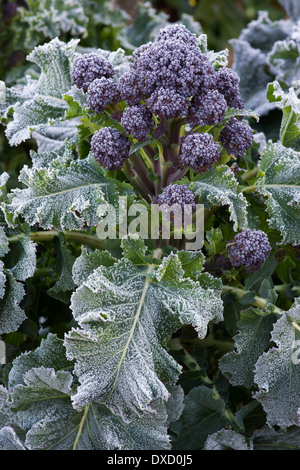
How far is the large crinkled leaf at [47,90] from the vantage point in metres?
1.04

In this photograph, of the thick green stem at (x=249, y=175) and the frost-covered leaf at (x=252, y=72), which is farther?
the frost-covered leaf at (x=252, y=72)

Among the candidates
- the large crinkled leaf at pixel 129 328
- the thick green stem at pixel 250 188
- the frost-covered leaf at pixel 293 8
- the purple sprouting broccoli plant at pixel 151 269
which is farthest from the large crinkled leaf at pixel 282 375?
the frost-covered leaf at pixel 293 8

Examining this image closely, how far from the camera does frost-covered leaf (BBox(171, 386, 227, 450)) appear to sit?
0.93m

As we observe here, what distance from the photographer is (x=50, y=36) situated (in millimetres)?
1635

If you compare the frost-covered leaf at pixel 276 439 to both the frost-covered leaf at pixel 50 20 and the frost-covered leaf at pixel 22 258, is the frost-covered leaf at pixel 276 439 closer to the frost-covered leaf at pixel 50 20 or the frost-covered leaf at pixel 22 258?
the frost-covered leaf at pixel 22 258

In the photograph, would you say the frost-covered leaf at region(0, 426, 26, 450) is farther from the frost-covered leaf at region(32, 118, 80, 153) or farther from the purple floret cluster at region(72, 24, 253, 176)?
the frost-covered leaf at region(32, 118, 80, 153)

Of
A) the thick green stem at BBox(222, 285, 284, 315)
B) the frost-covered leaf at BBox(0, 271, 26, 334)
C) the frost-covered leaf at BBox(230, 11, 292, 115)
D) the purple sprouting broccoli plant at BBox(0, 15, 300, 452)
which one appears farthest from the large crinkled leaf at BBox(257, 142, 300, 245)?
the frost-covered leaf at BBox(230, 11, 292, 115)

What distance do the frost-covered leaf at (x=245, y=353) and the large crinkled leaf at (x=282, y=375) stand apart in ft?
0.14

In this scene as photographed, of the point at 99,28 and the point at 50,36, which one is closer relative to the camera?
the point at 50,36

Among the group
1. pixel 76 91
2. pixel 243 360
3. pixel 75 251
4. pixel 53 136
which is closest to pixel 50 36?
pixel 53 136

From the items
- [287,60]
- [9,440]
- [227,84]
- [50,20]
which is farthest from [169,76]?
[50,20]
